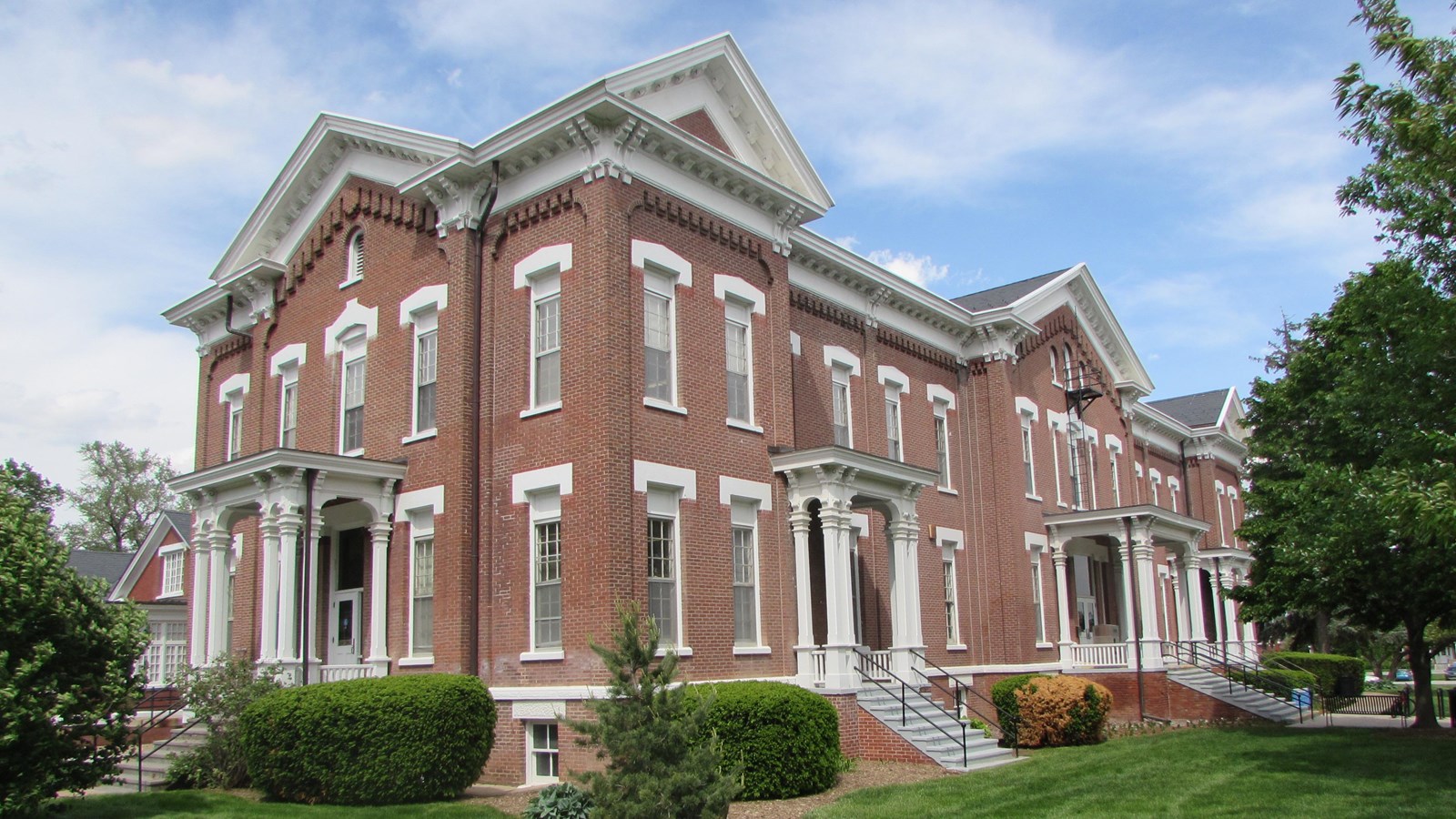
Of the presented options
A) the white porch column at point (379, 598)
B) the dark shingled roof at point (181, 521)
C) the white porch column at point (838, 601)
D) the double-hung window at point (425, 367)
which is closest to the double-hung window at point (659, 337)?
the white porch column at point (838, 601)

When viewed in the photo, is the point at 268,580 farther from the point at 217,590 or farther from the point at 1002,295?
the point at 1002,295

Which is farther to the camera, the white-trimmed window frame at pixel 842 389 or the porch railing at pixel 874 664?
the white-trimmed window frame at pixel 842 389

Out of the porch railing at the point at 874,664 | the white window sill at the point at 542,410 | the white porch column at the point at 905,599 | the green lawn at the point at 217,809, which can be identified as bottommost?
the green lawn at the point at 217,809

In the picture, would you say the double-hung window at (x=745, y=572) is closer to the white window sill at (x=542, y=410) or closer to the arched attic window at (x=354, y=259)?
the white window sill at (x=542, y=410)

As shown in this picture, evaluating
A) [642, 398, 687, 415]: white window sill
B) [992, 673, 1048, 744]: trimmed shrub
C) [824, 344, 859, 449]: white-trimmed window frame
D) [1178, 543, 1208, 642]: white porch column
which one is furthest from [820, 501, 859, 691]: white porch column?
[1178, 543, 1208, 642]: white porch column

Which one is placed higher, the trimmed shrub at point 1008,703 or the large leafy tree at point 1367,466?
the large leafy tree at point 1367,466

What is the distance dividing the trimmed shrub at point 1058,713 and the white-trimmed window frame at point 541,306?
10552 mm

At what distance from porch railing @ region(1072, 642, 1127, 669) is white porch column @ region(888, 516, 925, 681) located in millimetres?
9529

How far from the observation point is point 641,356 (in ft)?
58.2

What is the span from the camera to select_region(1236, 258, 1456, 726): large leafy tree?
13930 millimetres

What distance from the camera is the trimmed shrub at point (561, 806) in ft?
41.3

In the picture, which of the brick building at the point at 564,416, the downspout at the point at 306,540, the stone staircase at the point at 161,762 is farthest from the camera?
the downspout at the point at 306,540

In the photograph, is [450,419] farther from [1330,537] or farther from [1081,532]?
[1081,532]

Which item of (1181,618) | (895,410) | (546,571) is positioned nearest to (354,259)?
(546,571)
